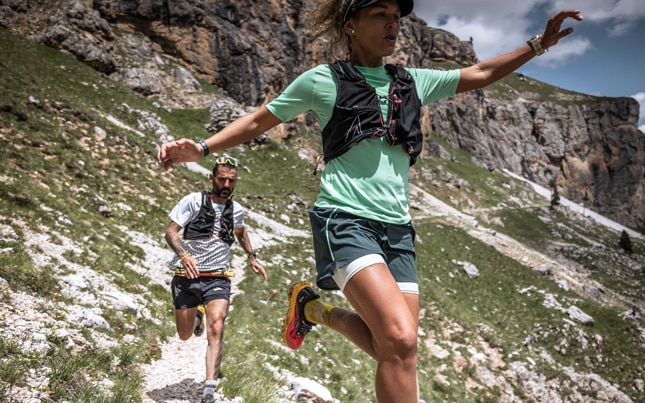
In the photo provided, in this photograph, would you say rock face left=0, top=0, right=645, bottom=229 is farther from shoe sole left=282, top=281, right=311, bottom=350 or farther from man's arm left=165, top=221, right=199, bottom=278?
man's arm left=165, top=221, right=199, bottom=278

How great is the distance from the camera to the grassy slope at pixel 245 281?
25.9 feet

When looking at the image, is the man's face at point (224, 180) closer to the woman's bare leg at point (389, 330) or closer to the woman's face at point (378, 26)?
the woman's face at point (378, 26)

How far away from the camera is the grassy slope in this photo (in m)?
7.89

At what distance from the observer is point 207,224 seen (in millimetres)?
6699

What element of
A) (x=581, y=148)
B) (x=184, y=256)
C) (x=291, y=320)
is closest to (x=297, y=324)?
(x=291, y=320)

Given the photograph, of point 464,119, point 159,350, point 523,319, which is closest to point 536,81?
point 464,119

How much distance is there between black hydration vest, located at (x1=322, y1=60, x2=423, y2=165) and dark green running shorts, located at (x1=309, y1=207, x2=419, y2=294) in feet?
1.92

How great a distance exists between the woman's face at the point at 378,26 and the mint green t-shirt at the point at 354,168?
1.29ft

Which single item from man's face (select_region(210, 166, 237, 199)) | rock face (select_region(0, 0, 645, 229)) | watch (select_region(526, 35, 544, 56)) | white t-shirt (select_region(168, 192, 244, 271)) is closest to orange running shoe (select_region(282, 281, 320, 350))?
white t-shirt (select_region(168, 192, 244, 271))

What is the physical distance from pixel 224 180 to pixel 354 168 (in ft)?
12.8

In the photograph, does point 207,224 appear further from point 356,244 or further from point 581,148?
point 581,148

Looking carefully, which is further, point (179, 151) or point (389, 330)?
point (179, 151)

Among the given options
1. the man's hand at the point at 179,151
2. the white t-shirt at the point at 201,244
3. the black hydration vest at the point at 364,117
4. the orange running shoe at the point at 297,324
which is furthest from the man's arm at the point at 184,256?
the black hydration vest at the point at 364,117

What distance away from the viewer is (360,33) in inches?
138
